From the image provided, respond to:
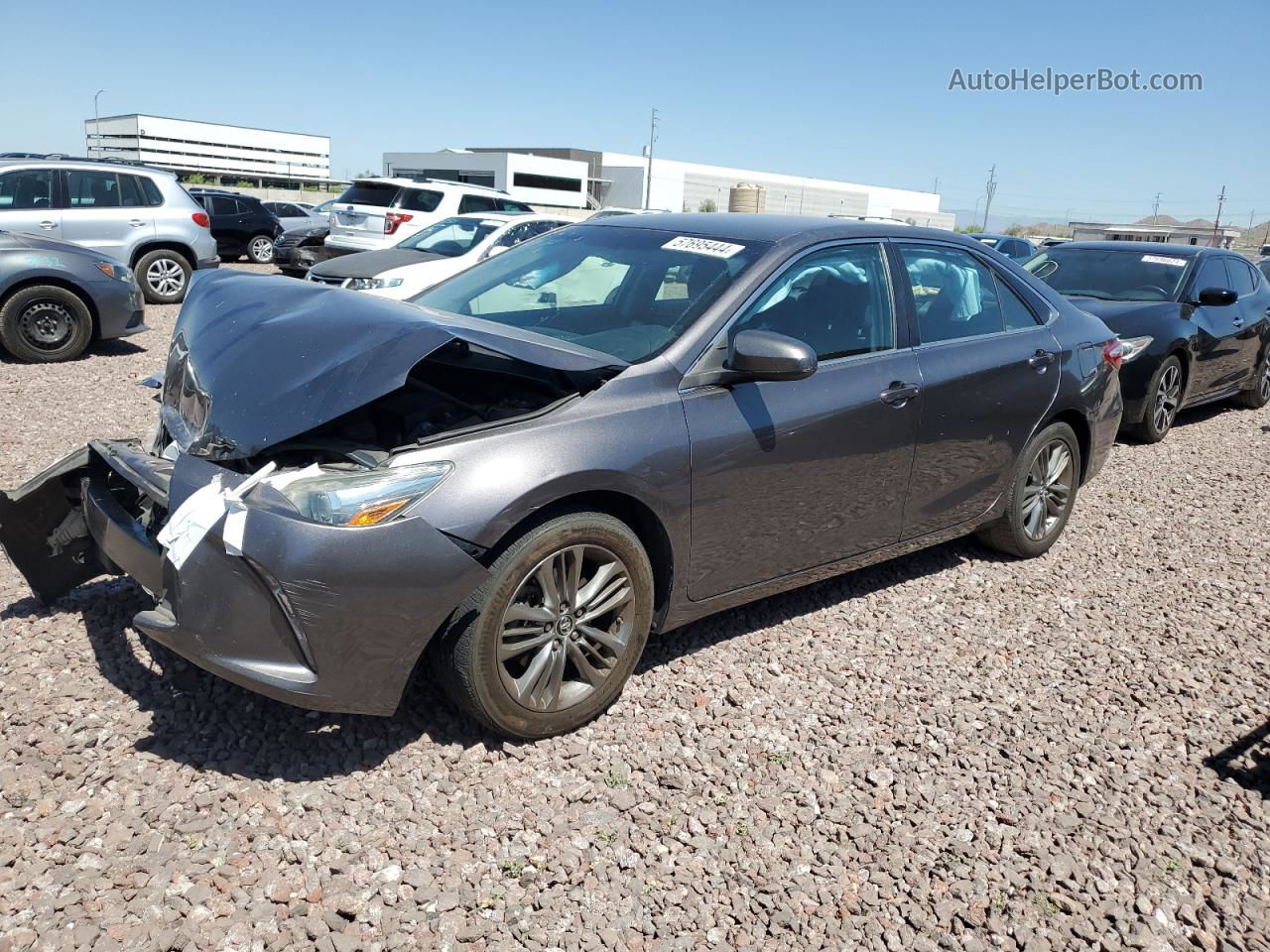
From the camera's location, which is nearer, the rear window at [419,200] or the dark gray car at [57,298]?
the dark gray car at [57,298]

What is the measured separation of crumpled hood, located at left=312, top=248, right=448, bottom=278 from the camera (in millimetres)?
11039

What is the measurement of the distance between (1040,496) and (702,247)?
8.11 feet

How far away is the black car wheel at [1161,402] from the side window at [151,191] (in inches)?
461

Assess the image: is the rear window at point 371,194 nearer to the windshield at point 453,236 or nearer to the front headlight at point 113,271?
the windshield at point 453,236

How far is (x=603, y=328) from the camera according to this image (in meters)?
3.77

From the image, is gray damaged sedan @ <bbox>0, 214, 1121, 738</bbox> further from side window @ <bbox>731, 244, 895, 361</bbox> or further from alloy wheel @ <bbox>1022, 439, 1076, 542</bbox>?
alloy wheel @ <bbox>1022, 439, 1076, 542</bbox>

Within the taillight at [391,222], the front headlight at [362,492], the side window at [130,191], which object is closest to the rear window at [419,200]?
the taillight at [391,222]

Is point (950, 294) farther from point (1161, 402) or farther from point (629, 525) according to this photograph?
point (1161, 402)

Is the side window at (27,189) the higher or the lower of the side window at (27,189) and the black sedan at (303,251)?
the higher

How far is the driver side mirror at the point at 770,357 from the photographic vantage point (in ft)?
11.0

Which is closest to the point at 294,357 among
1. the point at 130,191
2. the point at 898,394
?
the point at 898,394

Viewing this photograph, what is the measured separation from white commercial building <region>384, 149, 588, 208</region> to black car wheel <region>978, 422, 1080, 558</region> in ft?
266

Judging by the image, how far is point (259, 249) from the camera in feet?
66.3

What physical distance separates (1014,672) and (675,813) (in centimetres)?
184
